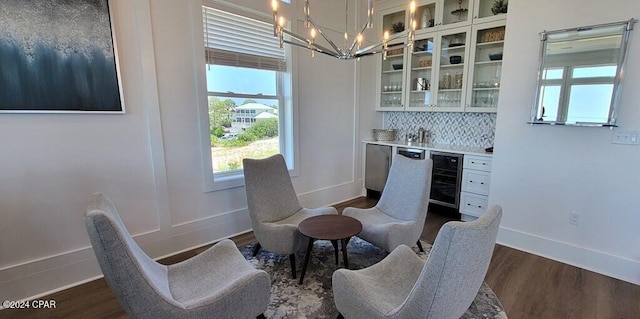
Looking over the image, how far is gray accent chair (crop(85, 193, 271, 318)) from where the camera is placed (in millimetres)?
1271

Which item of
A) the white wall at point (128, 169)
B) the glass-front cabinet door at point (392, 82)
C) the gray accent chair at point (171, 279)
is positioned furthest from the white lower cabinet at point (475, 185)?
the gray accent chair at point (171, 279)

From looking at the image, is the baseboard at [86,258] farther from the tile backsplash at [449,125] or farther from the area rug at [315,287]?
the tile backsplash at [449,125]

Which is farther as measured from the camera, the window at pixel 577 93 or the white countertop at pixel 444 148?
the white countertop at pixel 444 148

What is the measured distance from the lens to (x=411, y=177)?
2951 millimetres

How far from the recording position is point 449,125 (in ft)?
14.6

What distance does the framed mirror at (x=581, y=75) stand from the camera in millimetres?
2453

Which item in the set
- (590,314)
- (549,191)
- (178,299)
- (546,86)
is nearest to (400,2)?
(546,86)

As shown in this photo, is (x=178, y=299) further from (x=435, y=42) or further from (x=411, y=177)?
(x=435, y=42)

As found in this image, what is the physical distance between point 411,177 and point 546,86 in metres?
1.50

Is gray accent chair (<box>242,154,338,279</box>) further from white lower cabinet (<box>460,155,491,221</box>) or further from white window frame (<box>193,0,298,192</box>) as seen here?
white lower cabinet (<box>460,155,491,221</box>)

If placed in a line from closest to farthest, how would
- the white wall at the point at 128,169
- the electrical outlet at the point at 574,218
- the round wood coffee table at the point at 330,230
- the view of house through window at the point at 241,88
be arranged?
the white wall at the point at 128,169, the round wood coffee table at the point at 330,230, the electrical outlet at the point at 574,218, the view of house through window at the point at 241,88

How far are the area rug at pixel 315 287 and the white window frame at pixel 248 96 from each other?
81cm

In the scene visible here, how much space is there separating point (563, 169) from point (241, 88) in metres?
3.33

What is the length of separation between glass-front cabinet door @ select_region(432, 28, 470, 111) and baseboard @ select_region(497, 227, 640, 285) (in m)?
1.73
